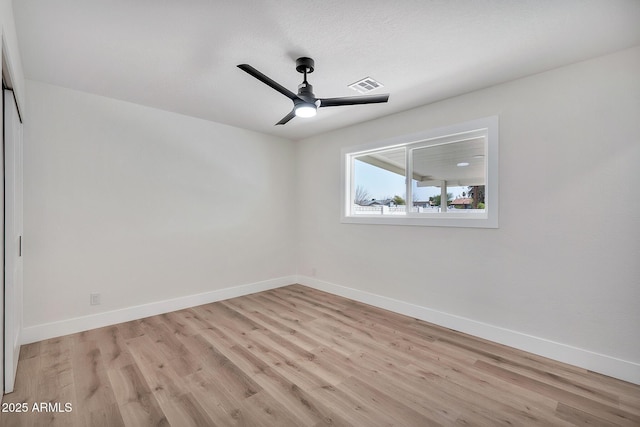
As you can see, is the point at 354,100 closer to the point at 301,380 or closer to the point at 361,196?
the point at 361,196

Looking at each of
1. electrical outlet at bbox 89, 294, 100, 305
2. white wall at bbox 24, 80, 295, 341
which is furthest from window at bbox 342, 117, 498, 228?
electrical outlet at bbox 89, 294, 100, 305

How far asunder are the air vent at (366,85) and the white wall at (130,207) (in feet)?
6.91

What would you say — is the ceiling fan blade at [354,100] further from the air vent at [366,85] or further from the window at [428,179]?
the window at [428,179]

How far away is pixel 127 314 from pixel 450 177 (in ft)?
13.0

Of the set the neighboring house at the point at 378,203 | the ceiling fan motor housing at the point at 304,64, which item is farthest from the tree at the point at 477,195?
the ceiling fan motor housing at the point at 304,64

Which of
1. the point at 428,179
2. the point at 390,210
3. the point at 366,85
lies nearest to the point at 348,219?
the point at 390,210

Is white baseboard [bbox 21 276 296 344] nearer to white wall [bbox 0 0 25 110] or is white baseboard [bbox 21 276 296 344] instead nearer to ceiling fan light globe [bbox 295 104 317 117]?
white wall [bbox 0 0 25 110]

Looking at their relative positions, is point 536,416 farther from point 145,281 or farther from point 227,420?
point 145,281

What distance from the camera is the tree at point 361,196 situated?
4129 millimetres

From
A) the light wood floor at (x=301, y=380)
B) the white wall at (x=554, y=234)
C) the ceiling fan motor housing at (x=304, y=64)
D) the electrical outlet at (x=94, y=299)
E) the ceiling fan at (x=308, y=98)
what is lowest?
the light wood floor at (x=301, y=380)

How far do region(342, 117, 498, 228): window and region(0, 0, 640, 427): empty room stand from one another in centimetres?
3

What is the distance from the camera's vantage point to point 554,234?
2445 millimetres

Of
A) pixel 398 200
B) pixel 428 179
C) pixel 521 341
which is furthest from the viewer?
pixel 398 200

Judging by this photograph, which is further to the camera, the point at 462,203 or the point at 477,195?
the point at 462,203
